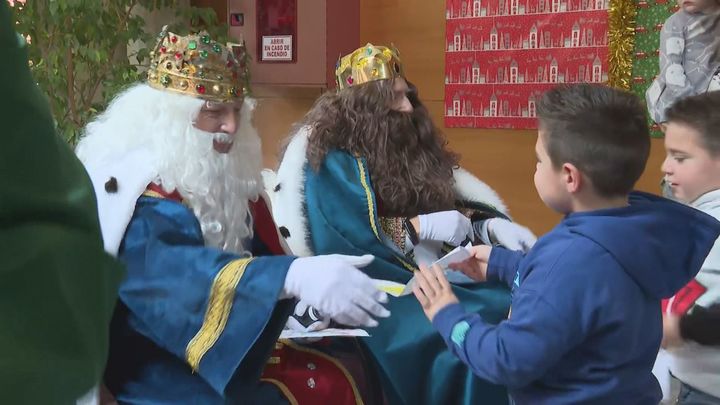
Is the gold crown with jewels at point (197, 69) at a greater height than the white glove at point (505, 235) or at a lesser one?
greater

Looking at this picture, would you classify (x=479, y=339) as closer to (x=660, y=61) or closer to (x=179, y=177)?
(x=179, y=177)

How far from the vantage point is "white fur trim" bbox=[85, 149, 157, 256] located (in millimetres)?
1777

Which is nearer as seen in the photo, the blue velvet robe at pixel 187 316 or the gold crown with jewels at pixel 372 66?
the blue velvet robe at pixel 187 316

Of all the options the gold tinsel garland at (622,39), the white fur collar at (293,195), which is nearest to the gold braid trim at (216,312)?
the white fur collar at (293,195)

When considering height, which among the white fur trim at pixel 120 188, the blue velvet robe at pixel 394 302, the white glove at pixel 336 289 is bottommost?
the blue velvet robe at pixel 394 302

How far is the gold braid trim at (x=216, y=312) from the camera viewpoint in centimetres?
172

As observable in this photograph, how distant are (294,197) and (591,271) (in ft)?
4.44

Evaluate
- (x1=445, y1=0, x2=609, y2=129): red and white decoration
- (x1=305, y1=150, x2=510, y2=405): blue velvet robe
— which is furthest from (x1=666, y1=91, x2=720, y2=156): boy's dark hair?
(x1=445, y1=0, x2=609, y2=129): red and white decoration

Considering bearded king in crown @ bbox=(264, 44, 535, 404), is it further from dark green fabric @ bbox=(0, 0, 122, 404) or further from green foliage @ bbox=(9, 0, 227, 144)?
dark green fabric @ bbox=(0, 0, 122, 404)

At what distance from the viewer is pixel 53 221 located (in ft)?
1.95

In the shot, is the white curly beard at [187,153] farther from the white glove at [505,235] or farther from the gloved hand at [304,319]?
the white glove at [505,235]

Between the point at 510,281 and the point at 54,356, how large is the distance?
136cm

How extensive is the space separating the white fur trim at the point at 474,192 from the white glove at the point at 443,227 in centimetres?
24

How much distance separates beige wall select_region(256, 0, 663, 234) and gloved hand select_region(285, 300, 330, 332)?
2095mm
